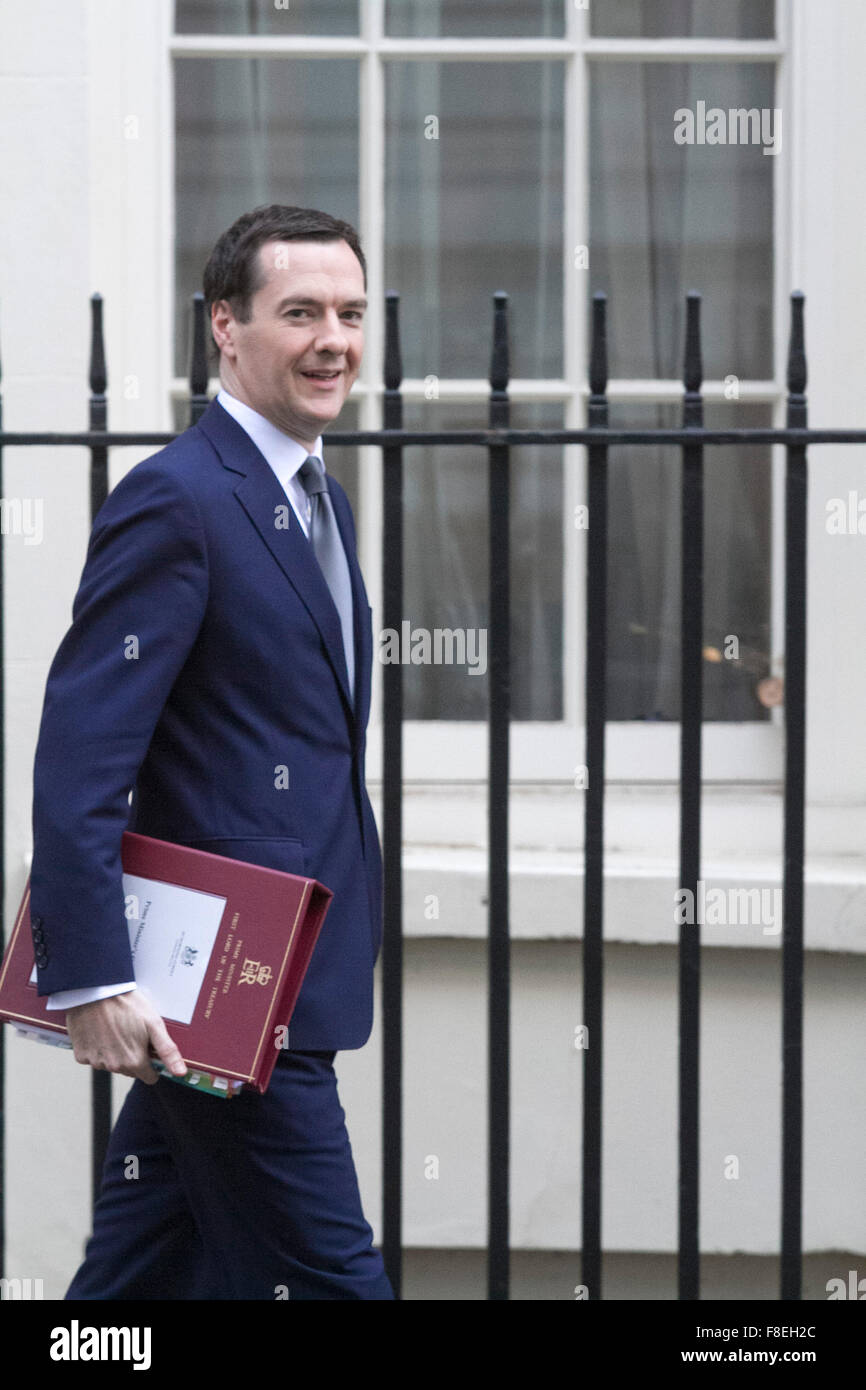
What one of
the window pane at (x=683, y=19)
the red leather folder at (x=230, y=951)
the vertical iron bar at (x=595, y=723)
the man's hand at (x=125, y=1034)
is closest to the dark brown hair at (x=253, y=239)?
the vertical iron bar at (x=595, y=723)

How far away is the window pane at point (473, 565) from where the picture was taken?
3619mm

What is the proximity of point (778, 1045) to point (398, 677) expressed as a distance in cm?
126

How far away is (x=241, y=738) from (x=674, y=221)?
213cm

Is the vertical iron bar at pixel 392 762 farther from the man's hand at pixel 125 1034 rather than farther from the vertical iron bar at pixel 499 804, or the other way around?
the man's hand at pixel 125 1034

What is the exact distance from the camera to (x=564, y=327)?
3639 millimetres

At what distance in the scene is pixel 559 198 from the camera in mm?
3641

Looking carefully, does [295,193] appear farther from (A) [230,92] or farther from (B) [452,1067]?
(B) [452,1067]

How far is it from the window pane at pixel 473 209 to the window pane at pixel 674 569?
32 cm

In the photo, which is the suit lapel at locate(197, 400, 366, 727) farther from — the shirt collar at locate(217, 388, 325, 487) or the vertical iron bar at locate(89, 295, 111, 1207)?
the vertical iron bar at locate(89, 295, 111, 1207)

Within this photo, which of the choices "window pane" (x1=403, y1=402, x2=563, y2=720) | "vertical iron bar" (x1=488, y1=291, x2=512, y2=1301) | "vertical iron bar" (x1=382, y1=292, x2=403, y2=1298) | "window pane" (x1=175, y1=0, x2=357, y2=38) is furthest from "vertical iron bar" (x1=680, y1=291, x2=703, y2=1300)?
"window pane" (x1=175, y1=0, x2=357, y2=38)

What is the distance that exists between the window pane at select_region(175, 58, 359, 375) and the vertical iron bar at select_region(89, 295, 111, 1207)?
119 centimetres

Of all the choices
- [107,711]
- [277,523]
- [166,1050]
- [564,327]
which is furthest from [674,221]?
[166,1050]

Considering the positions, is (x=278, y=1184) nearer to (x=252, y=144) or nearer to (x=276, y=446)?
(x=276, y=446)

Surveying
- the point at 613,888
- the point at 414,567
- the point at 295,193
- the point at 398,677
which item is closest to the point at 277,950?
the point at 398,677
